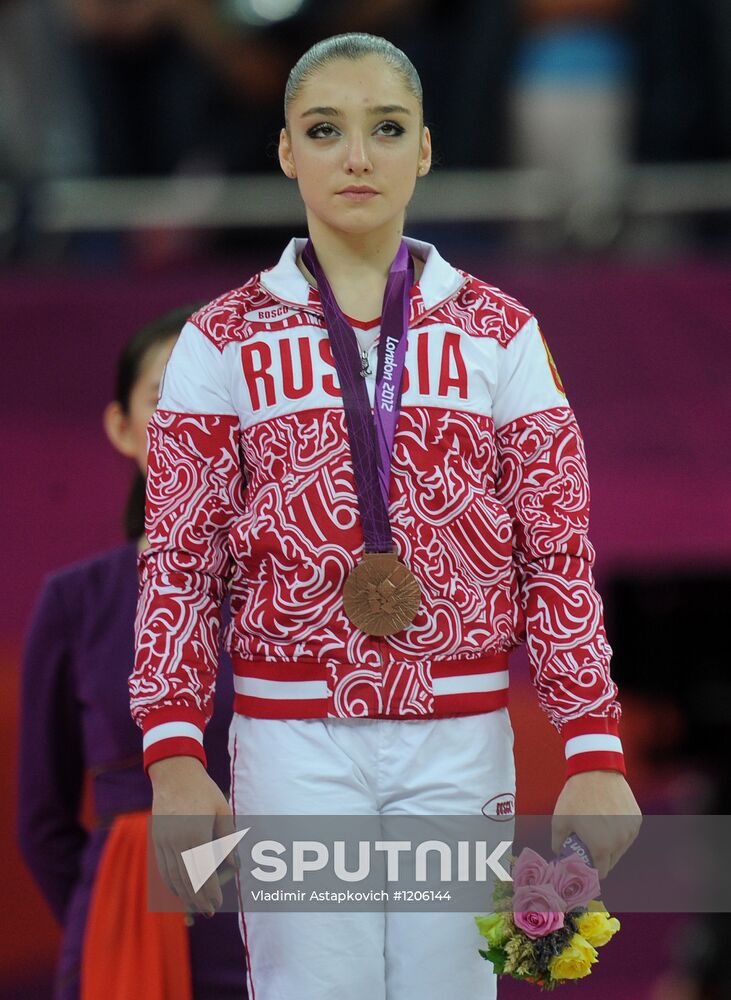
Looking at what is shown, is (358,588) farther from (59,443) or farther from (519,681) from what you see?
(59,443)

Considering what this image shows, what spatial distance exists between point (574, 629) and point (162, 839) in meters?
0.46

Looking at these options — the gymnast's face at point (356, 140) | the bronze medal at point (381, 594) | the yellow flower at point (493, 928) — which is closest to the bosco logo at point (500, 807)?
the yellow flower at point (493, 928)

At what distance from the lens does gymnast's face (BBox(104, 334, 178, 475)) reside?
2432 mm

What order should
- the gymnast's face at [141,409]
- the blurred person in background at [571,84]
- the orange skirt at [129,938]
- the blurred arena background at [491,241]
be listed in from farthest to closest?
the blurred person in background at [571,84] < the blurred arena background at [491,241] < the gymnast's face at [141,409] < the orange skirt at [129,938]

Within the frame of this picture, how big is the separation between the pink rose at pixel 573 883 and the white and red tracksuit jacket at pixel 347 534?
108 millimetres

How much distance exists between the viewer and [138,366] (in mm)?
2459

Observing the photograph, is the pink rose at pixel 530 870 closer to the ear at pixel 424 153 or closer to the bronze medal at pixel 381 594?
the bronze medal at pixel 381 594

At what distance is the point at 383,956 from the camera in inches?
69.7

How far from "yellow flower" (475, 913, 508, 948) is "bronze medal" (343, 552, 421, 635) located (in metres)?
0.30

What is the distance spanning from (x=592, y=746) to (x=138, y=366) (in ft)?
3.27

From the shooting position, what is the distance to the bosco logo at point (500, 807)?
5.88 ft

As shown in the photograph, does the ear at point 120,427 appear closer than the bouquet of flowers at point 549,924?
No

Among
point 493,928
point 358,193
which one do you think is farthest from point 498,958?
point 358,193

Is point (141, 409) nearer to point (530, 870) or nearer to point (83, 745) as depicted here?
point (83, 745)
